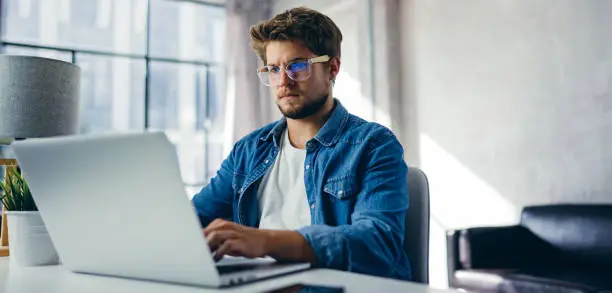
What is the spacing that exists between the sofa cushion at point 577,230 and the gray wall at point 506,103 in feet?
0.77

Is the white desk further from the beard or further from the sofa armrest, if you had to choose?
the sofa armrest

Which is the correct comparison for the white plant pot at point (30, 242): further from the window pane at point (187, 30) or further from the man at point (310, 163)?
the window pane at point (187, 30)

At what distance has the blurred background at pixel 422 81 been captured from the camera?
10.4 ft

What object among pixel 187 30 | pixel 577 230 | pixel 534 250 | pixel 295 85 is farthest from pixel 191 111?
pixel 295 85

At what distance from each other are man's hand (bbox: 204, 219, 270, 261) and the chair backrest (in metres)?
0.50

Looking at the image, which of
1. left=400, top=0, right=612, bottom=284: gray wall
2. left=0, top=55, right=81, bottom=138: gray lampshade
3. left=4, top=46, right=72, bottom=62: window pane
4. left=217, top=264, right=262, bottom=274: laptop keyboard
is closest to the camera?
left=217, top=264, right=262, bottom=274: laptop keyboard

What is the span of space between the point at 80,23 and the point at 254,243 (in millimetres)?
4241

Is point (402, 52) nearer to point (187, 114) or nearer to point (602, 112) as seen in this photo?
point (602, 112)

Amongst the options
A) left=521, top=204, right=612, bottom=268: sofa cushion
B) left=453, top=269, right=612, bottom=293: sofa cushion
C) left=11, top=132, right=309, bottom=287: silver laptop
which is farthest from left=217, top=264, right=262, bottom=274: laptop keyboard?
left=521, top=204, right=612, bottom=268: sofa cushion

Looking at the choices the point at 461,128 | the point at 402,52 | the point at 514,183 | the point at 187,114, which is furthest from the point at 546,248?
the point at 187,114

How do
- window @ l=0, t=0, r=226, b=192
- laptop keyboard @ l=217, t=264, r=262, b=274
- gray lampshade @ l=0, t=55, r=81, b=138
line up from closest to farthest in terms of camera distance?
laptop keyboard @ l=217, t=264, r=262, b=274, gray lampshade @ l=0, t=55, r=81, b=138, window @ l=0, t=0, r=226, b=192

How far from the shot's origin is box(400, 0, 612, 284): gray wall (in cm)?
308

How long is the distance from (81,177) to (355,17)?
3.96 m

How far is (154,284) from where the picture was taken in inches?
29.0
